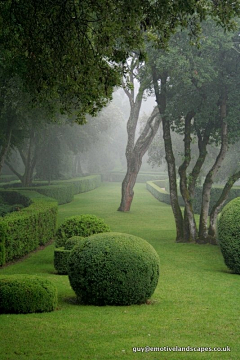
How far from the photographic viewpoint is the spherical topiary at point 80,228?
13.2 meters

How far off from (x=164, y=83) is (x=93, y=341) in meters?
14.9

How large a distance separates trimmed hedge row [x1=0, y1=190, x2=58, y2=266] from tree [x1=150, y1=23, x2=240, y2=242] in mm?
4833

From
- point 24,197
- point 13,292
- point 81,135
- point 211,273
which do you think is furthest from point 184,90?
point 81,135

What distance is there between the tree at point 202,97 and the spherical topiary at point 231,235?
20.6 feet

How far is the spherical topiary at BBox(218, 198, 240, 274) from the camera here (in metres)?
12.1

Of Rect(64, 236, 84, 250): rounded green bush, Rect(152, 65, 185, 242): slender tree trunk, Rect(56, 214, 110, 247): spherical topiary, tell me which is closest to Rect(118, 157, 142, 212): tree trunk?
Rect(152, 65, 185, 242): slender tree trunk

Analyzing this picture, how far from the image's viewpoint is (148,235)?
69.9ft

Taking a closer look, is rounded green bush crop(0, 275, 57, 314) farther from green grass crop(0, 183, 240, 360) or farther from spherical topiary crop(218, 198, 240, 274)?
spherical topiary crop(218, 198, 240, 274)

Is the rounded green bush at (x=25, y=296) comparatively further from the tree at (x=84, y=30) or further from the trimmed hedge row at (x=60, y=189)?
the trimmed hedge row at (x=60, y=189)

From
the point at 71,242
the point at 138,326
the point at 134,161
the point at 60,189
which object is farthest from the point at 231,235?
the point at 60,189

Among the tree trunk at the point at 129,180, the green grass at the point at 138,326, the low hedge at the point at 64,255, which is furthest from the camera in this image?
the tree trunk at the point at 129,180

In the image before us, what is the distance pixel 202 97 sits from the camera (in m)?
19.2

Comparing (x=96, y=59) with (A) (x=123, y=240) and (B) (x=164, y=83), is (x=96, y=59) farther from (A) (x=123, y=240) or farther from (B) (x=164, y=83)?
(B) (x=164, y=83)


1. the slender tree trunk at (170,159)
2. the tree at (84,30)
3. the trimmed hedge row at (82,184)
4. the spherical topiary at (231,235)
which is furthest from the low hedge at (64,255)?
the trimmed hedge row at (82,184)
